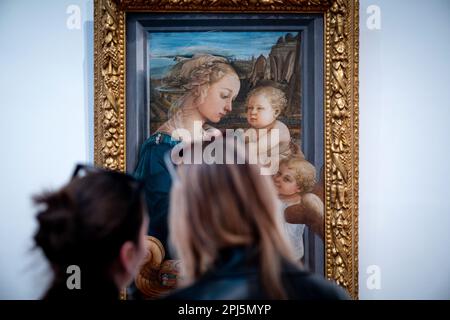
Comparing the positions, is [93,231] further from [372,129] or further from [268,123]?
[372,129]

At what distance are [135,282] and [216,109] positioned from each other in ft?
3.15

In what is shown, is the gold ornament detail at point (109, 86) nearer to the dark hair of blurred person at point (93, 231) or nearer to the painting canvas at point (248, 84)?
the painting canvas at point (248, 84)

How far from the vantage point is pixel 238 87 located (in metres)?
2.46

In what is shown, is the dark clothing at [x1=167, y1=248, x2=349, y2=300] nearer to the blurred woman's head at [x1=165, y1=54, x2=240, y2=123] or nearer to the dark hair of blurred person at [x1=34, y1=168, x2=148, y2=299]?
the dark hair of blurred person at [x1=34, y1=168, x2=148, y2=299]

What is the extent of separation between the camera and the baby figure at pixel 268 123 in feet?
8.04

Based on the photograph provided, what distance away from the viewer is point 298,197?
8.08 feet

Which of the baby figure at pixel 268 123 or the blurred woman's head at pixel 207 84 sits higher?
the blurred woman's head at pixel 207 84

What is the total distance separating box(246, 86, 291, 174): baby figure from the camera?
2.45m

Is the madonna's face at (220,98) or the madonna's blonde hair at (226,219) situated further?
the madonna's face at (220,98)

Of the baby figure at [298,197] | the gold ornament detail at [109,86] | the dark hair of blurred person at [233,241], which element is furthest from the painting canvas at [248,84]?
the dark hair of blurred person at [233,241]

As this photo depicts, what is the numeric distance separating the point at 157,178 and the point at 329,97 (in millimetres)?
958

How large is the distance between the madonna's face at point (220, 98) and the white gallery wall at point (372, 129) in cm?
60

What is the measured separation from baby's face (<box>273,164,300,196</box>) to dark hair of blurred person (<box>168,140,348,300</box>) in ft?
3.98
